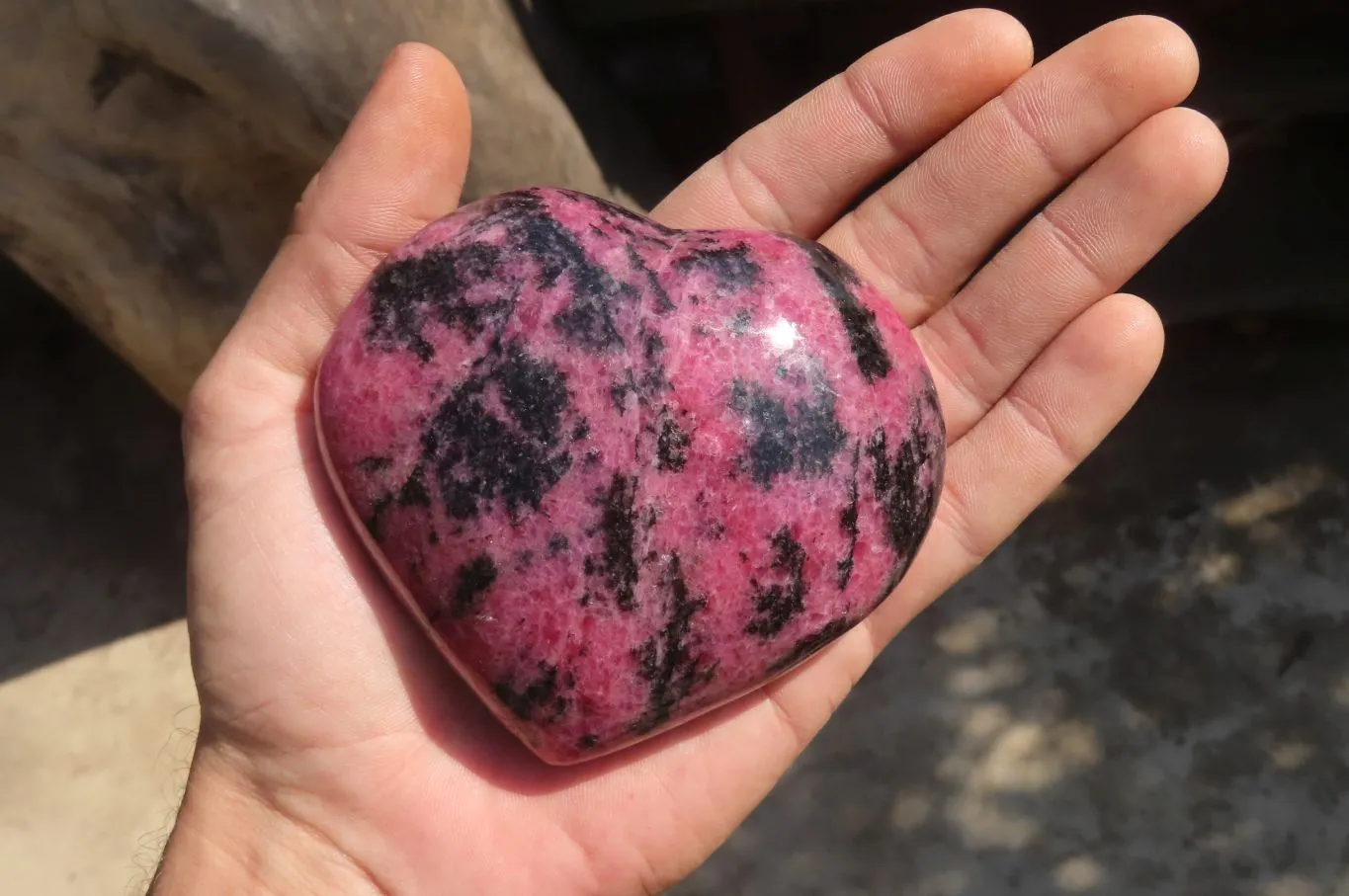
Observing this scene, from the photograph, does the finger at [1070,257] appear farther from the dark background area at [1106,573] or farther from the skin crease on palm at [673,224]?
the dark background area at [1106,573]

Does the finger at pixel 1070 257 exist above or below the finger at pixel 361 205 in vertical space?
below

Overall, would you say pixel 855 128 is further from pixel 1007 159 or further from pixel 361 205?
pixel 361 205

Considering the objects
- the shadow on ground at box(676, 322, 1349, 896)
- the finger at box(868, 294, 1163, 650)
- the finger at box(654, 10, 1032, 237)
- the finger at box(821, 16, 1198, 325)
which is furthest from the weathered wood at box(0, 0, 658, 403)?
the shadow on ground at box(676, 322, 1349, 896)

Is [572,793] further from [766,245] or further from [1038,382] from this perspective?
[1038,382]

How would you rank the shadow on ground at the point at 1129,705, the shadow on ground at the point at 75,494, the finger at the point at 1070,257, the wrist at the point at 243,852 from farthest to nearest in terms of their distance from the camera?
the shadow on ground at the point at 75,494 → the shadow on ground at the point at 1129,705 → the finger at the point at 1070,257 → the wrist at the point at 243,852

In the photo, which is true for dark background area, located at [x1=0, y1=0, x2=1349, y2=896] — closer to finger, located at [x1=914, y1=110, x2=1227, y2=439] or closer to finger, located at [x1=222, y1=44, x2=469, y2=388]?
finger, located at [x1=914, y1=110, x2=1227, y2=439]

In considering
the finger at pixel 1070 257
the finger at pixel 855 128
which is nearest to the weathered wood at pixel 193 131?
the finger at pixel 855 128

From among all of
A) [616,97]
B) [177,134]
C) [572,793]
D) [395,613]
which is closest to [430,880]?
[572,793]
